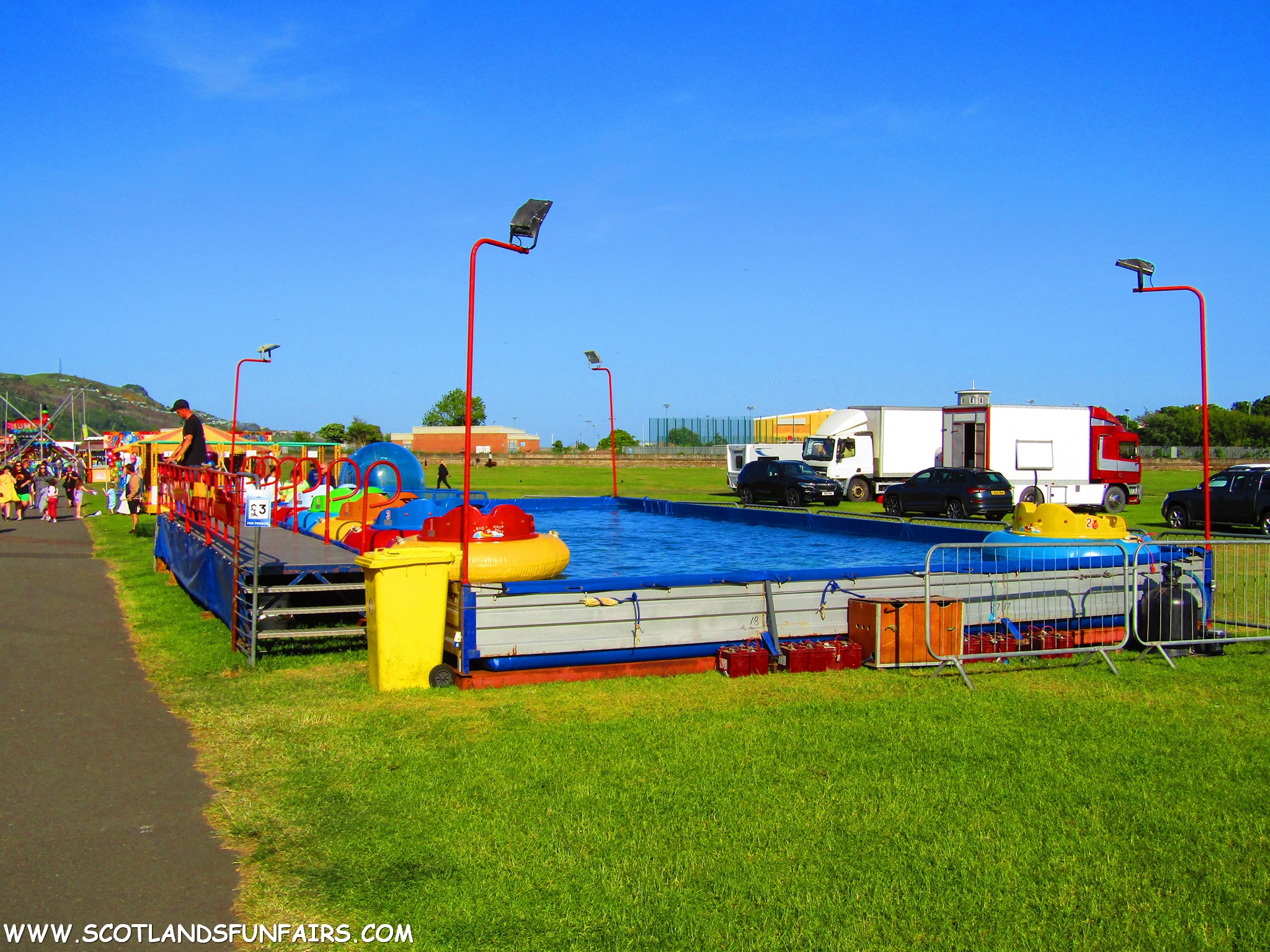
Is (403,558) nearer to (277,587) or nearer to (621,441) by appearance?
(277,587)

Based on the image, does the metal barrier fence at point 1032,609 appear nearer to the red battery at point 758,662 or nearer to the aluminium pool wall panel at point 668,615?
the aluminium pool wall panel at point 668,615

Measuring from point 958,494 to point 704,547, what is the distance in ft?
49.2

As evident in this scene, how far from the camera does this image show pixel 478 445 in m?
127

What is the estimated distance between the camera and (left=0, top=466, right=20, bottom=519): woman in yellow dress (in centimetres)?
3070

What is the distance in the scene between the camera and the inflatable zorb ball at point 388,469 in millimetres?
18922

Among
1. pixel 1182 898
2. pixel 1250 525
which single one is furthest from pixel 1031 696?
pixel 1250 525

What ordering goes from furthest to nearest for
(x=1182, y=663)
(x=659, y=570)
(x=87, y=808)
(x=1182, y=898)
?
(x=659, y=570), (x=1182, y=663), (x=87, y=808), (x=1182, y=898)

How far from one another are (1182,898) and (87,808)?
5420 mm

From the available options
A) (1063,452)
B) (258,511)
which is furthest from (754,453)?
(258,511)

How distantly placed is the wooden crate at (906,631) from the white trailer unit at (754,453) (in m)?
29.8

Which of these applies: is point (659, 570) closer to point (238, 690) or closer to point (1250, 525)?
point (238, 690)

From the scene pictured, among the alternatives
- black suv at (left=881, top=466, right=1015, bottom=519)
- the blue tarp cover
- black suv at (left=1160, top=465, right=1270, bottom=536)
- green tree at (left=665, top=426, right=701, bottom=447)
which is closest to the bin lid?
the blue tarp cover

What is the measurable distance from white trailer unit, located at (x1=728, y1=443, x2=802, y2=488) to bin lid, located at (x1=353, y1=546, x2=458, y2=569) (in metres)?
30.9

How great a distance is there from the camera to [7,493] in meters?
30.8
